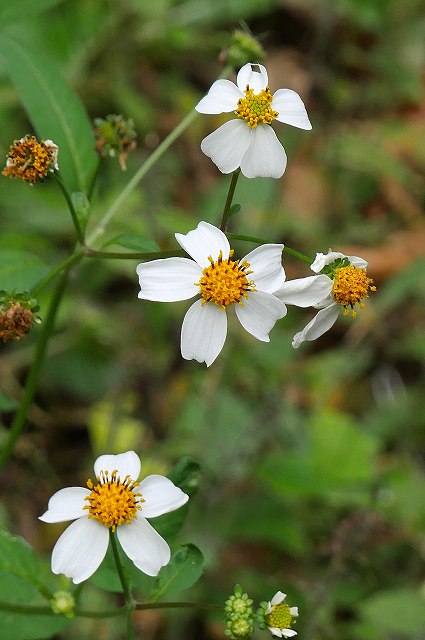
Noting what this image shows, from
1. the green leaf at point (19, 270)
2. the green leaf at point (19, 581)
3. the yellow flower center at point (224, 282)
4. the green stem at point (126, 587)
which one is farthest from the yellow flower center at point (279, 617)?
the green leaf at point (19, 270)

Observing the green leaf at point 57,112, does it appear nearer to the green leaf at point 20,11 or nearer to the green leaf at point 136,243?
the green leaf at point 20,11

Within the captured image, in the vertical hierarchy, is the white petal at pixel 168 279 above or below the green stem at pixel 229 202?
below

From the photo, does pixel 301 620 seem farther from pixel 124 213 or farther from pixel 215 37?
pixel 215 37

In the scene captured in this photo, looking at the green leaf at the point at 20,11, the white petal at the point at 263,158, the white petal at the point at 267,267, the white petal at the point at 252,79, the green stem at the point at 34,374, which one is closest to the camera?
the white petal at the point at 267,267

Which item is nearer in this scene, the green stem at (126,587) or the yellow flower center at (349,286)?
the green stem at (126,587)

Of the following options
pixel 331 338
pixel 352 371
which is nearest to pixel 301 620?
pixel 352 371

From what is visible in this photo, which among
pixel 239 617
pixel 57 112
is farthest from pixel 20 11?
pixel 239 617
